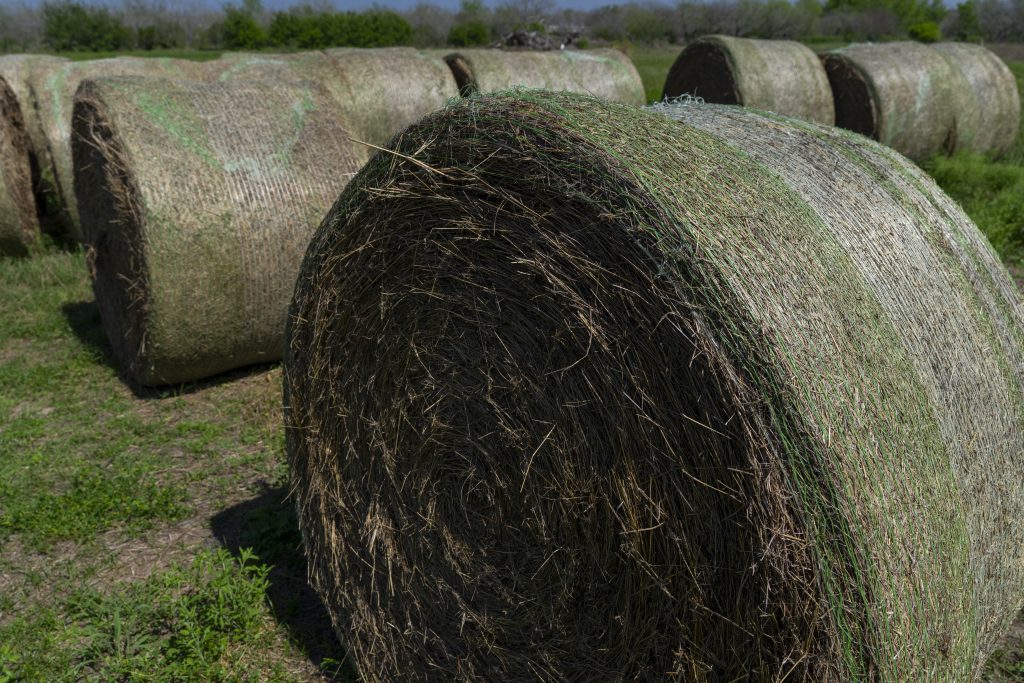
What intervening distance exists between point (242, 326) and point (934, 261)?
433cm

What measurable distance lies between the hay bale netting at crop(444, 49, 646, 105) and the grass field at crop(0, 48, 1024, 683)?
18.7ft

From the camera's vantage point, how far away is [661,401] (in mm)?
2377

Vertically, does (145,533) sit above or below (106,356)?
above

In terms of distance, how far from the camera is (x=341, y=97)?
9828 millimetres

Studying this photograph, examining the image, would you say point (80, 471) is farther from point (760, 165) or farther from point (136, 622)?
point (760, 165)

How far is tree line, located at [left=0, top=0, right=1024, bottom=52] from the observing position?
46.6 meters

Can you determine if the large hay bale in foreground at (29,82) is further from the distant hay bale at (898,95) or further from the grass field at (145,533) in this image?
the distant hay bale at (898,95)

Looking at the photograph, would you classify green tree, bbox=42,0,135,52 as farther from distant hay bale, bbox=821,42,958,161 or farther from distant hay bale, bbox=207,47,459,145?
distant hay bale, bbox=821,42,958,161

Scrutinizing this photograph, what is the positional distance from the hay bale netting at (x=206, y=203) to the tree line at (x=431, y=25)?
3385cm

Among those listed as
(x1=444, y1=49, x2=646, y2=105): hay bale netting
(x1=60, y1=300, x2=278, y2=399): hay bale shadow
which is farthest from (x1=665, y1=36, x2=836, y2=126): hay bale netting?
(x1=60, y1=300, x2=278, y2=399): hay bale shadow

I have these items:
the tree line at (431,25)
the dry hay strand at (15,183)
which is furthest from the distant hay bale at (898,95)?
the tree line at (431,25)

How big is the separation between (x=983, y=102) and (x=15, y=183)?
12.1 meters

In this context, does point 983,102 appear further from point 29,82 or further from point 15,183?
point 15,183

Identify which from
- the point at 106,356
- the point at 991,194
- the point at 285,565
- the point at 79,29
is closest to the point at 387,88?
the point at 106,356
